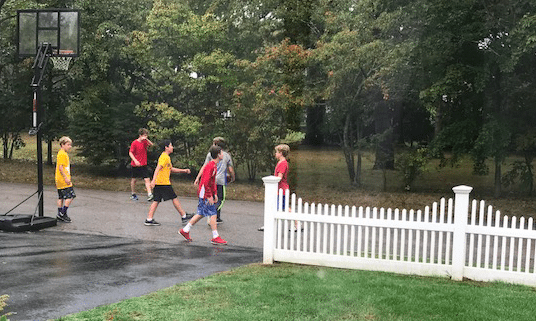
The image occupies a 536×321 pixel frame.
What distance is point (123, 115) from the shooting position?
2336cm

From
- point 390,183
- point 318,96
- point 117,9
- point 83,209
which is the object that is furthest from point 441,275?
point 117,9

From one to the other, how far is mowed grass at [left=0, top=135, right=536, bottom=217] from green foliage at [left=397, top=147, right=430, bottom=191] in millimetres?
286

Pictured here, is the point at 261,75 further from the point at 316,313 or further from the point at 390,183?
the point at 316,313

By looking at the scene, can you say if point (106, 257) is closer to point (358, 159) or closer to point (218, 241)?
point (218, 241)

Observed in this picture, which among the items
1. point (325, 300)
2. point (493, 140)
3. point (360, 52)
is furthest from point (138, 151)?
point (493, 140)

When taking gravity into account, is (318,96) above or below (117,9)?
below

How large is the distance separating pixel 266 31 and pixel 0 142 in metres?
14.0

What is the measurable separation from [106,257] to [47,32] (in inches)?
219

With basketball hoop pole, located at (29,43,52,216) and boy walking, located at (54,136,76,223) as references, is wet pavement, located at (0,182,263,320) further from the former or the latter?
basketball hoop pole, located at (29,43,52,216)

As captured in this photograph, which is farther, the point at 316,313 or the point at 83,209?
the point at 83,209

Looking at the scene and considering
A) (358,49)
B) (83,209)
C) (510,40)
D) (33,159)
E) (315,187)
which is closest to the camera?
(83,209)

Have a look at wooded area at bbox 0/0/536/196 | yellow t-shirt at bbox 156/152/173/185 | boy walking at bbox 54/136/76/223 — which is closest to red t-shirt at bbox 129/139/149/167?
boy walking at bbox 54/136/76/223

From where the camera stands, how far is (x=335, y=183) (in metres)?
22.9

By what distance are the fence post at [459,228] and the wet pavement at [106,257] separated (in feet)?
9.14
